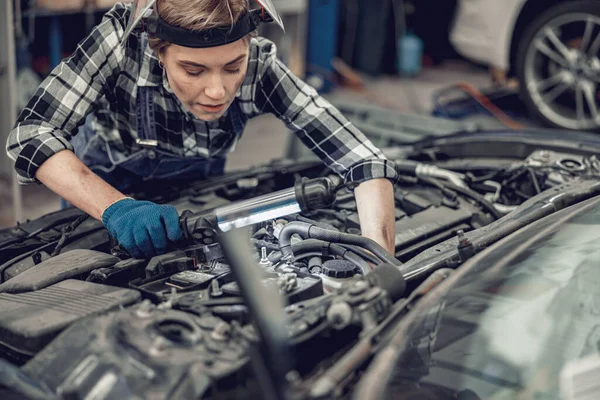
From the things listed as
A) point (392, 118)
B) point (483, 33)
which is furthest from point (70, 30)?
point (483, 33)

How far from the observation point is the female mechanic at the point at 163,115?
1.71 m

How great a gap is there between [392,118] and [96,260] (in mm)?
2237

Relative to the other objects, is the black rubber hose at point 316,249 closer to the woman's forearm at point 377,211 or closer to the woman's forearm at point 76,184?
the woman's forearm at point 377,211

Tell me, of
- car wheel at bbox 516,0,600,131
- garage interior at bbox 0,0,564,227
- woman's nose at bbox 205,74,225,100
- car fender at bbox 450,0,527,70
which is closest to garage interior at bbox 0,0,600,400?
woman's nose at bbox 205,74,225,100

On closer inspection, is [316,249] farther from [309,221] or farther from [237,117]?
[237,117]

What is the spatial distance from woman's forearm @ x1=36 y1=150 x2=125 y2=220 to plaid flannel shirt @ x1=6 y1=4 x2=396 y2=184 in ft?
0.09

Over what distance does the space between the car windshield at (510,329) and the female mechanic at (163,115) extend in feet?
1.49

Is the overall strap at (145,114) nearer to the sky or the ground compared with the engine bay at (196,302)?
nearer to the sky

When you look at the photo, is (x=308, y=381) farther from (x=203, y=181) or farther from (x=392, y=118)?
(x=392, y=118)

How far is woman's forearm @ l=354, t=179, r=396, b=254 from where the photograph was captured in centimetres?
188

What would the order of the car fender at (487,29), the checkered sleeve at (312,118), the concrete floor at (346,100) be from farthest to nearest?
the car fender at (487,29), the concrete floor at (346,100), the checkered sleeve at (312,118)

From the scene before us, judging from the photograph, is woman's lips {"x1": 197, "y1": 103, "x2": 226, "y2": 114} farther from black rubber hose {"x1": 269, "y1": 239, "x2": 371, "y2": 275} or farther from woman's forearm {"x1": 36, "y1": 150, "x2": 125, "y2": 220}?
black rubber hose {"x1": 269, "y1": 239, "x2": 371, "y2": 275}

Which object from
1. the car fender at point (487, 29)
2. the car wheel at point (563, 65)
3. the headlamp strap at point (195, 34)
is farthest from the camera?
the car fender at point (487, 29)

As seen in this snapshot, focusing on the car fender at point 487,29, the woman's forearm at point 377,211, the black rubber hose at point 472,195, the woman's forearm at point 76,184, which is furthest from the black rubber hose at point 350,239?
the car fender at point 487,29
